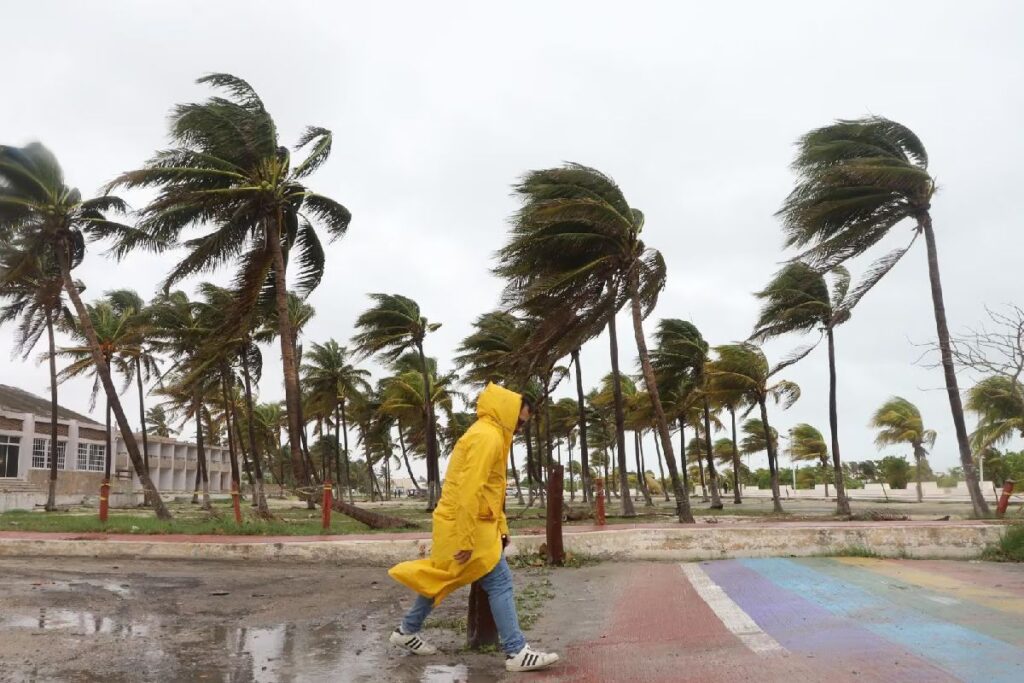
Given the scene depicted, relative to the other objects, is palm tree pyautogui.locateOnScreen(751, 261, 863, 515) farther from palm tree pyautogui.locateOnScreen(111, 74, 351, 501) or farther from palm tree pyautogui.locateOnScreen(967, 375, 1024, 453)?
palm tree pyautogui.locateOnScreen(111, 74, 351, 501)

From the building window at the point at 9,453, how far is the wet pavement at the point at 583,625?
31438 millimetres

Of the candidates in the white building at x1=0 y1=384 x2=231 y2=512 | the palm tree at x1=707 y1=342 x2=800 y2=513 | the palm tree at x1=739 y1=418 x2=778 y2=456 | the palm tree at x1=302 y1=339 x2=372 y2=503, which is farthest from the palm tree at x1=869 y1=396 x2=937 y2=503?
the white building at x1=0 y1=384 x2=231 y2=512

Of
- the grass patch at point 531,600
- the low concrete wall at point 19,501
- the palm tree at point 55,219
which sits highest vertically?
the palm tree at point 55,219

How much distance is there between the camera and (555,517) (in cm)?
941

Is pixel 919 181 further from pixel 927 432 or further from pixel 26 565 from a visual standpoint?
pixel 927 432

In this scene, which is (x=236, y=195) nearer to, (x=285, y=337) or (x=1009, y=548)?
(x=285, y=337)

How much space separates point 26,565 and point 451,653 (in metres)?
8.00

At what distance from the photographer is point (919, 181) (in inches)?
609

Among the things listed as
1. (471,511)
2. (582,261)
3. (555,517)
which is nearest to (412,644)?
(471,511)

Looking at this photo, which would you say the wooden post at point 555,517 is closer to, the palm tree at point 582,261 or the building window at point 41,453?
the palm tree at point 582,261

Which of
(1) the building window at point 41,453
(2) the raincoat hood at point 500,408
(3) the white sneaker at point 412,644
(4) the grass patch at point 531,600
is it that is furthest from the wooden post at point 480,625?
(1) the building window at point 41,453

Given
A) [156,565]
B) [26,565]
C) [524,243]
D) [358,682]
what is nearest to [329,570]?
[156,565]

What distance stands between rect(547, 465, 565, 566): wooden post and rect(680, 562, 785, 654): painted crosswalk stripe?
164 cm

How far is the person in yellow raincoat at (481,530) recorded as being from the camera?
14.6ft
